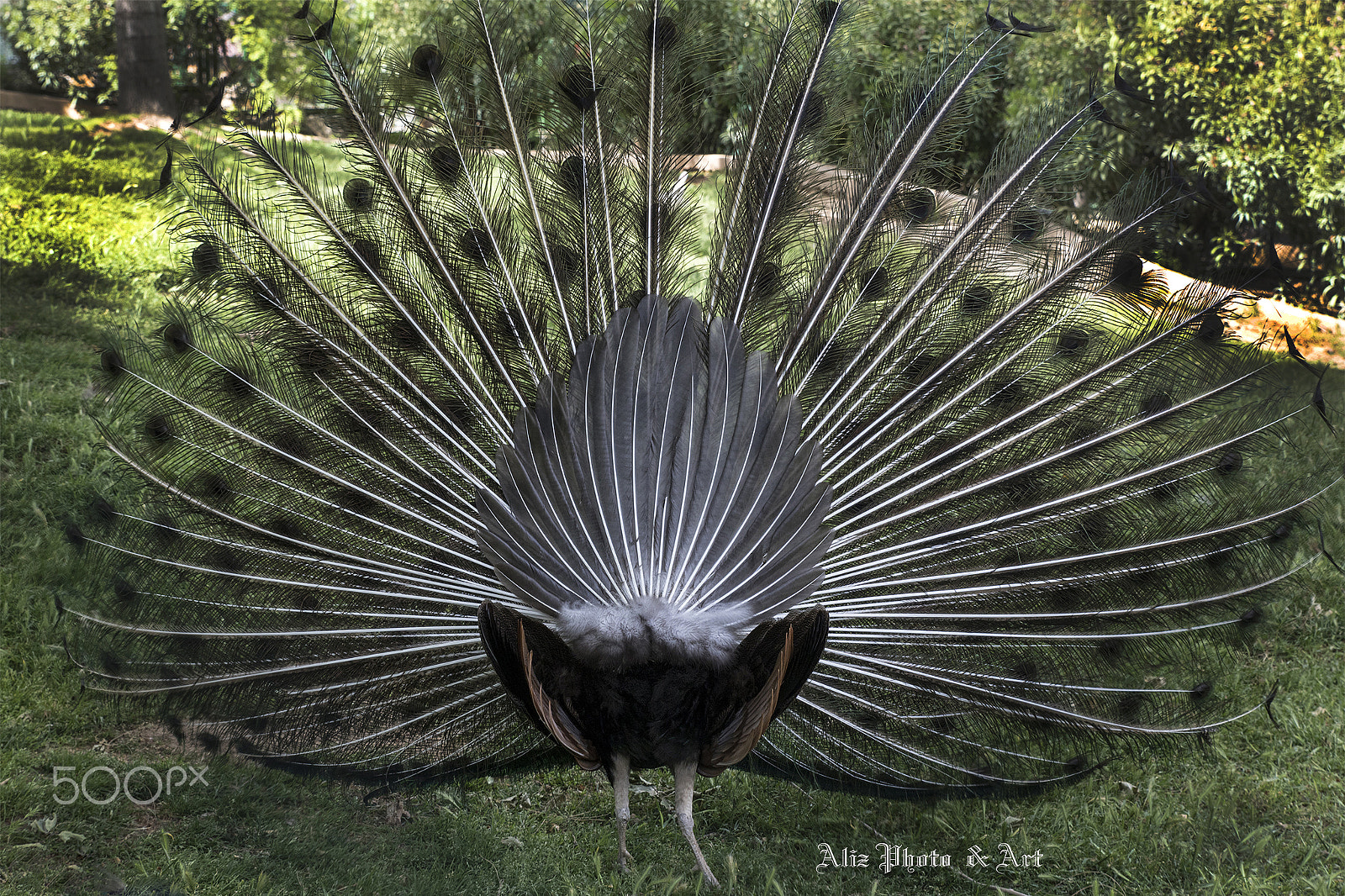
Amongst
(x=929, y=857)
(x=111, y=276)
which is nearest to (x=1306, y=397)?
(x=929, y=857)

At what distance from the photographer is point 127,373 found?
371 cm

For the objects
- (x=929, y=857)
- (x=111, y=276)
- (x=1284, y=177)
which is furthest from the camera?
(x=1284, y=177)

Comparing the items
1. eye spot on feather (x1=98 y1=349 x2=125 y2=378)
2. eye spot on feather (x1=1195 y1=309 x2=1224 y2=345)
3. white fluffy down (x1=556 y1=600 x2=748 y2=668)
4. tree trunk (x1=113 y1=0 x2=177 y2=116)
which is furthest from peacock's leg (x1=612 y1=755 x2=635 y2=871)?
tree trunk (x1=113 y1=0 x2=177 y2=116)

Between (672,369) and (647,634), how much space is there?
897mm

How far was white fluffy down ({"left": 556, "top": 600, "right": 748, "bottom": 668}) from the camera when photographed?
10.5 ft

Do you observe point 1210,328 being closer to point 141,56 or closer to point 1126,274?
point 1126,274

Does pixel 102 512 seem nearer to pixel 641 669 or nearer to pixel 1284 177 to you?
pixel 641 669

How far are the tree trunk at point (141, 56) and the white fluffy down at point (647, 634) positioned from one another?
9.84 m

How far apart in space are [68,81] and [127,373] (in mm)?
13098

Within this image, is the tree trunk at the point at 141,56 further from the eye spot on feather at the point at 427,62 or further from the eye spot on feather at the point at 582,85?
the eye spot on feather at the point at 582,85

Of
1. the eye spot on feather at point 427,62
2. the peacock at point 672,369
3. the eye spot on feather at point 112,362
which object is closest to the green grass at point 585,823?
the peacock at point 672,369

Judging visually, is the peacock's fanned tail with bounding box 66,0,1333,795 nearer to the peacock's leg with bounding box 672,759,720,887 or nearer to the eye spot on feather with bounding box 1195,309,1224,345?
the eye spot on feather with bounding box 1195,309,1224,345

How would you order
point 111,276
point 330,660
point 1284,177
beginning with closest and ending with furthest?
point 330,660 → point 111,276 → point 1284,177

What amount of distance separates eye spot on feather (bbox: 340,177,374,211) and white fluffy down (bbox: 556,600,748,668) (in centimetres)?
159
